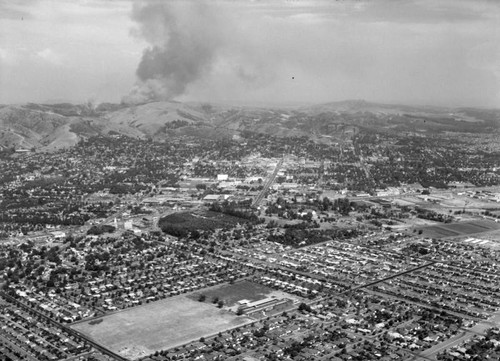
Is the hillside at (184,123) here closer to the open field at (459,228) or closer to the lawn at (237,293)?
the open field at (459,228)

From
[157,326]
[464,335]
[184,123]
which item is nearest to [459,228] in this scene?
[464,335]

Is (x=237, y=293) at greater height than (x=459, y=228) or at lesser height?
greater

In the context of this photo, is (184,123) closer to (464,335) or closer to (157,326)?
(157,326)

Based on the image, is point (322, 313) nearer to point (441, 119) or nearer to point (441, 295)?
point (441, 295)

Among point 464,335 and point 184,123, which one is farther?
point 184,123

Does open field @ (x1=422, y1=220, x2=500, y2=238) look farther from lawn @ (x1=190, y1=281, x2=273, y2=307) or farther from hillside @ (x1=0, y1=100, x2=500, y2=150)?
hillside @ (x1=0, y1=100, x2=500, y2=150)

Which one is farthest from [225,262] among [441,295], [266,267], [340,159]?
[340,159]

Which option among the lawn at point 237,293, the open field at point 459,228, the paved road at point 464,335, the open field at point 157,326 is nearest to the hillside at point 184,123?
the open field at point 459,228
